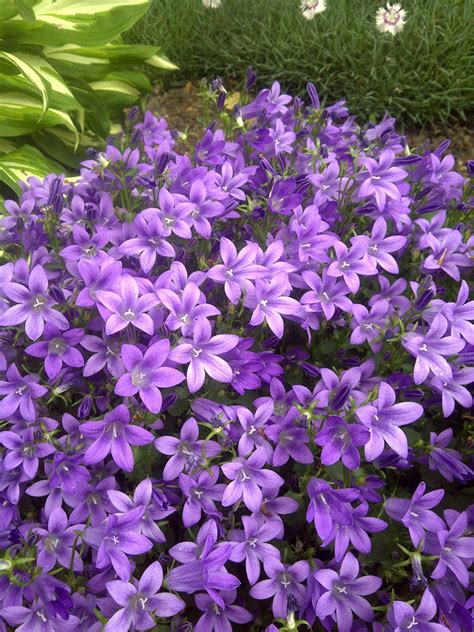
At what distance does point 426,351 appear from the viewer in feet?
4.20

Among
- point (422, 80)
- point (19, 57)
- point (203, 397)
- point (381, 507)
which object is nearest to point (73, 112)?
point (19, 57)

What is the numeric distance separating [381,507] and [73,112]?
7.87 feet

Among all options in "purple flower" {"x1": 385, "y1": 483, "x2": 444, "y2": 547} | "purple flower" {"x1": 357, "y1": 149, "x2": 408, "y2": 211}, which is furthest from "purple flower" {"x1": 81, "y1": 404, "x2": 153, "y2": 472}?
"purple flower" {"x1": 357, "y1": 149, "x2": 408, "y2": 211}

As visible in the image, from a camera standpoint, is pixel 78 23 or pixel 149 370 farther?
pixel 78 23

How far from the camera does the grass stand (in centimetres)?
323

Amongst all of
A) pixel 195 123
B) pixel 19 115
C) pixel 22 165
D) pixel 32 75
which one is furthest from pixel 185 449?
pixel 195 123

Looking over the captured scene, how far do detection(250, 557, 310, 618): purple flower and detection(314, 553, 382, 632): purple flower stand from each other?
0.04m

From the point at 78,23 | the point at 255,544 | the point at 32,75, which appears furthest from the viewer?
the point at 78,23

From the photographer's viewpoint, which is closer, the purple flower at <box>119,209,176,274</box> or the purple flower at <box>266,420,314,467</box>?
the purple flower at <box>266,420,314,467</box>

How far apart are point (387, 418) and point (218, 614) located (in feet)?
1.55

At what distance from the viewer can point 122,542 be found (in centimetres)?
108

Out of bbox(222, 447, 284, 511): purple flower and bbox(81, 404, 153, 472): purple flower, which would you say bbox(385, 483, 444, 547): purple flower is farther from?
bbox(81, 404, 153, 472): purple flower

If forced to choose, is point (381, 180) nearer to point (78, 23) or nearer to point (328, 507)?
point (328, 507)

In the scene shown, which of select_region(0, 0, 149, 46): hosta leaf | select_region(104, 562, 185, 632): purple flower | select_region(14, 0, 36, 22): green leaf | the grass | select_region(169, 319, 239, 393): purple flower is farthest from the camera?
the grass
